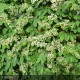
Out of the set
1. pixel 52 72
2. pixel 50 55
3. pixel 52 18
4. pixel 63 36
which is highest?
pixel 52 18

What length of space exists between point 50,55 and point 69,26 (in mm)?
510

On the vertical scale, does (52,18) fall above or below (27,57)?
above

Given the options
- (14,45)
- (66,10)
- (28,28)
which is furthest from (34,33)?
(66,10)

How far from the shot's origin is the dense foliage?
135 inches

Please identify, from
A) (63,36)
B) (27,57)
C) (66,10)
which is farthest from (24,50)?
(66,10)

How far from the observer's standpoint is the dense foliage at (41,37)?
342 centimetres

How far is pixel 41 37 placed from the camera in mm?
3400

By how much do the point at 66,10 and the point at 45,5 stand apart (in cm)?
35

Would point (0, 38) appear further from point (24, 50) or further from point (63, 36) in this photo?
point (63, 36)

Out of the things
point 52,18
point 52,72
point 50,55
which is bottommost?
point 52,72

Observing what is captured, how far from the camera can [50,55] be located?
3.38 meters

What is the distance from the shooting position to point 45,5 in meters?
3.68

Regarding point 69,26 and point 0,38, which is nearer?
point 69,26

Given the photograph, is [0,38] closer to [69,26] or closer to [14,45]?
[14,45]
